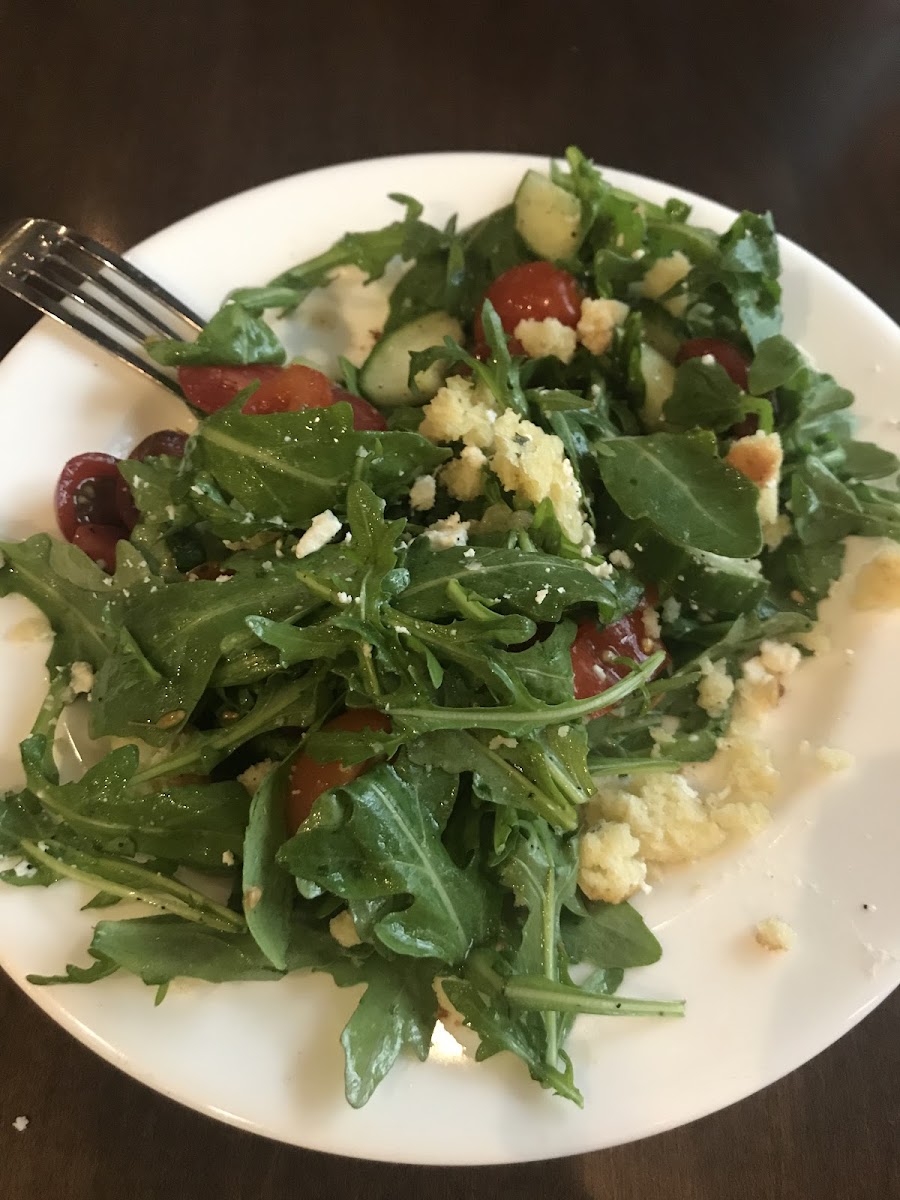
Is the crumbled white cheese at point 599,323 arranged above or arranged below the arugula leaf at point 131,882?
above

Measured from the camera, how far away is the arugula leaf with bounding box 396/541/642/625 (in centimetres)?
109

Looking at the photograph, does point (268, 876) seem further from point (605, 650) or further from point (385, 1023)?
point (605, 650)

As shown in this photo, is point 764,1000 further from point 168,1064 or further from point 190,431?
point 190,431

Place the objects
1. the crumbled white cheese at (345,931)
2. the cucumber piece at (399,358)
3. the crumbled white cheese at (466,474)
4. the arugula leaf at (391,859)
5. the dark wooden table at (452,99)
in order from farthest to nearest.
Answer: the dark wooden table at (452,99) < the cucumber piece at (399,358) < the crumbled white cheese at (466,474) < the crumbled white cheese at (345,931) < the arugula leaf at (391,859)

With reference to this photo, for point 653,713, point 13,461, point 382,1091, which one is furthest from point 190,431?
point 382,1091

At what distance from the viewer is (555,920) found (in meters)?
1.09

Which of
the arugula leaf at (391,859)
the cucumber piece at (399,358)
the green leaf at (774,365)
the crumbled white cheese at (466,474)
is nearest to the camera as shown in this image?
the arugula leaf at (391,859)

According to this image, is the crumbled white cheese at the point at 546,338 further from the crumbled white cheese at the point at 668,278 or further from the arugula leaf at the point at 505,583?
the arugula leaf at the point at 505,583

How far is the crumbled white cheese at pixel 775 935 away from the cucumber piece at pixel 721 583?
460 millimetres

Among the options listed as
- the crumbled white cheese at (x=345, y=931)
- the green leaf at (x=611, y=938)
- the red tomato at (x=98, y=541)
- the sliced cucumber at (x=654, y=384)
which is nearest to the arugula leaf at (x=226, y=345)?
the red tomato at (x=98, y=541)

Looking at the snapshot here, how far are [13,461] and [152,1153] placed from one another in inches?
42.2

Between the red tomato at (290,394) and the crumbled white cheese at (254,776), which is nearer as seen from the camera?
the crumbled white cheese at (254,776)

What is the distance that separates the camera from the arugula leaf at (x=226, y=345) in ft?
4.42

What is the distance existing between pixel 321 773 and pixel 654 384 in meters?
0.82
